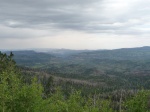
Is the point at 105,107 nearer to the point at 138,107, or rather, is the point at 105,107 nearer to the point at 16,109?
the point at 138,107

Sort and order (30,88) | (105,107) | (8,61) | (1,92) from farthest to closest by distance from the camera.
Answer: (8,61)
(105,107)
(30,88)
(1,92)

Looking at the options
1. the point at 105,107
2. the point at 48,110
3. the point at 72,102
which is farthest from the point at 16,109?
the point at 105,107

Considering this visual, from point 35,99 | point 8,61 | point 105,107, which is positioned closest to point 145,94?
point 105,107

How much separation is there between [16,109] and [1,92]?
4.78 m

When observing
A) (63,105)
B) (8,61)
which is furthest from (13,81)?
(8,61)

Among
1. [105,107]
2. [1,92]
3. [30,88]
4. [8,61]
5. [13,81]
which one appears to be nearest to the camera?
[1,92]

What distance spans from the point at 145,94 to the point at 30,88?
2316cm

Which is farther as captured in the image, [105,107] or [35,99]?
[105,107]

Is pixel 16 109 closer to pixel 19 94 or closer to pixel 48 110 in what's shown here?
pixel 19 94

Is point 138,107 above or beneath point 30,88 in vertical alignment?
beneath

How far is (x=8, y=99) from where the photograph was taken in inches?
1891

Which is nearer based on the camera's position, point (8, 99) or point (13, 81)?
point (8, 99)

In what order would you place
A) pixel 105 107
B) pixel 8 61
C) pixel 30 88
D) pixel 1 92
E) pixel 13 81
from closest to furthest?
pixel 1 92
pixel 30 88
pixel 13 81
pixel 105 107
pixel 8 61

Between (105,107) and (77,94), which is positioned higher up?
(77,94)
